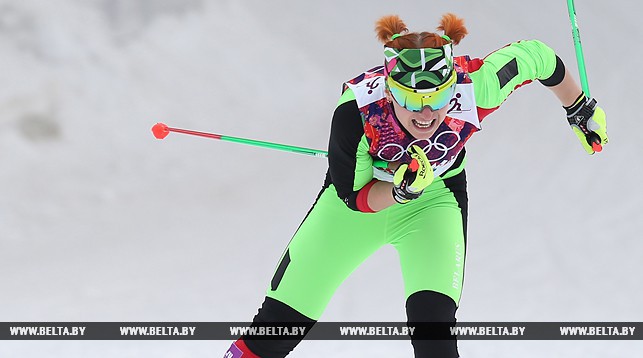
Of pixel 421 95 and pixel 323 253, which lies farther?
pixel 323 253

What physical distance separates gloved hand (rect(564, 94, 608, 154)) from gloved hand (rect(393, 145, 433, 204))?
106cm

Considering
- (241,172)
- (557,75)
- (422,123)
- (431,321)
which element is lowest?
(431,321)

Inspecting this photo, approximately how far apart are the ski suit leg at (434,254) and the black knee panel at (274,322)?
47 cm

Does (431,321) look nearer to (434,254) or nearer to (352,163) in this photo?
(434,254)

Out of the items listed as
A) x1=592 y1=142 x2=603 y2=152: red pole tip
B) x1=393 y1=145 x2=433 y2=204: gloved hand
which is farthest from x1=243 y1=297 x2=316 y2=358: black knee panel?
x1=592 y1=142 x2=603 y2=152: red pole tip

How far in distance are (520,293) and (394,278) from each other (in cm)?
72

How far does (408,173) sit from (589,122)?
1.13 meters

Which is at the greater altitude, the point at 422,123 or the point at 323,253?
the point at 422,123

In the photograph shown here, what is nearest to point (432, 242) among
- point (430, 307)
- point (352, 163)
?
point (430, 307)

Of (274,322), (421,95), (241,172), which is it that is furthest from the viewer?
(241,172)

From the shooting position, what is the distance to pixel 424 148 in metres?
3.24

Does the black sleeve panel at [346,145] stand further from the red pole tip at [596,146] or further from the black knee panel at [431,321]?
the red pole tip at [596,146]

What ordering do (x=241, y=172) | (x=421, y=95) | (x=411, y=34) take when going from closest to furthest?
(x=421, y=95), (x=411, y=34), (x=241, y=172)

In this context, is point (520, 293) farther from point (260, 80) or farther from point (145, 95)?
point (145, 95)
